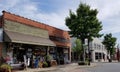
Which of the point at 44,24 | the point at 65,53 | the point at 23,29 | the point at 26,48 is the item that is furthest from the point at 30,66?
the point at 65,53

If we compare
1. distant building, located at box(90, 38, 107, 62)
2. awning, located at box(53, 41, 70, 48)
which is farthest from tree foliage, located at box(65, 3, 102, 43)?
distant building, located at box(90, 38, 107, 62)

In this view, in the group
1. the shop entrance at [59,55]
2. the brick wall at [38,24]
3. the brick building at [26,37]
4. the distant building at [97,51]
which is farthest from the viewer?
the distant building at [97,51]

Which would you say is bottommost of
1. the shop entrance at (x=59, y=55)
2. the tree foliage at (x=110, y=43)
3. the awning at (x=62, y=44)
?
the shop entrance at (x=59, y=55)

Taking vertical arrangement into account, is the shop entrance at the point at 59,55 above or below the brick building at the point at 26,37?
below

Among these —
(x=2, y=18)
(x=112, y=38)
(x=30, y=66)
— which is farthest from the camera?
(x=112, y=38)

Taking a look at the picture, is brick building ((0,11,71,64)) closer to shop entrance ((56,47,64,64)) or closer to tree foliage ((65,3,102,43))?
shop entrance ((56,47,64,64))

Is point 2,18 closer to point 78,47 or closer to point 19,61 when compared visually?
point 19,61

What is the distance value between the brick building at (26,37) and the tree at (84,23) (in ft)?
21.7

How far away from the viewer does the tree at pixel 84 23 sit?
51750mm

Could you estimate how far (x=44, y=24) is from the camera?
132 feet

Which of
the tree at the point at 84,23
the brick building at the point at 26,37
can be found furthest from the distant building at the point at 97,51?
the brick building at the point at 26,37

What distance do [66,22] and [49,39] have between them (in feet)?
45.2

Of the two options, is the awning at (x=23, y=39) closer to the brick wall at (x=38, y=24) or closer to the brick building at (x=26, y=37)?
the brick building at (x=26, y=37)

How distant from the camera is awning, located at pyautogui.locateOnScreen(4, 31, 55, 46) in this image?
28.8 m
